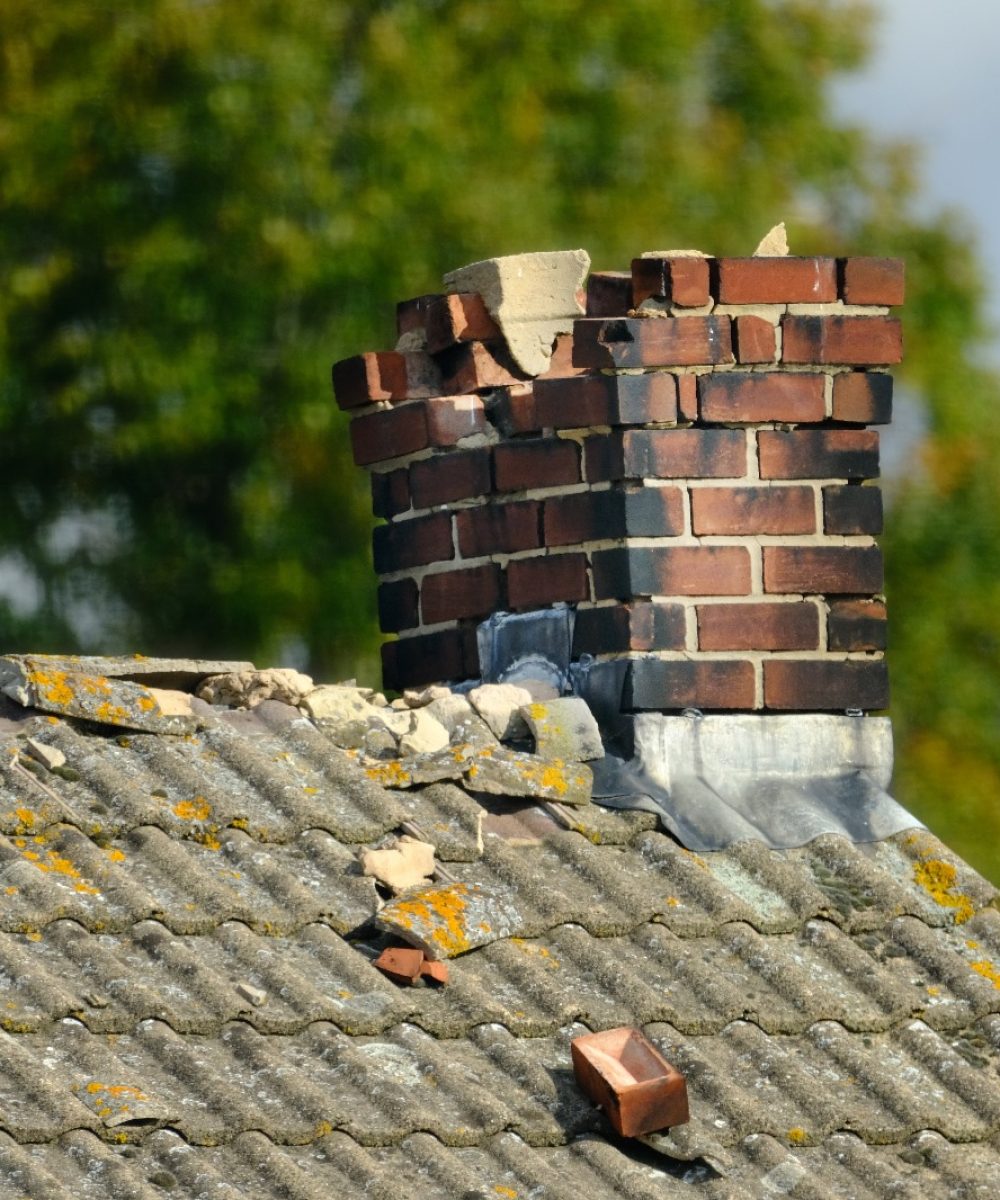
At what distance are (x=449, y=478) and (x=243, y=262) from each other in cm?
819

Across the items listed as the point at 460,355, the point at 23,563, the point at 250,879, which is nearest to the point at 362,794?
the point at 250,879

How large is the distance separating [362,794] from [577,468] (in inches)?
41.3

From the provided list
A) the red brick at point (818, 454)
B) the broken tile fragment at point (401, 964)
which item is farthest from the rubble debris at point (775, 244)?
the broken tile fragment at point (401, 964)

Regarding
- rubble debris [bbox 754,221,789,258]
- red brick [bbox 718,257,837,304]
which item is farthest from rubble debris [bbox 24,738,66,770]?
rubble debris [bbox 754,221,789,258]

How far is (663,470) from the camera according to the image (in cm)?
524

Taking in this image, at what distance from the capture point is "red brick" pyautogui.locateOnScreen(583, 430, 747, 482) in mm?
5211

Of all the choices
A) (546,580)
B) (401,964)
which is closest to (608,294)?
(546,580)

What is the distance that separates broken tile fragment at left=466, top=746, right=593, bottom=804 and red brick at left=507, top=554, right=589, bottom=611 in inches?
20.9

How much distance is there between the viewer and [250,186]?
13508mm

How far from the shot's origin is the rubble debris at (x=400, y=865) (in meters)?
4.32

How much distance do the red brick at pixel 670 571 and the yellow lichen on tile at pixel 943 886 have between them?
2.53 feet

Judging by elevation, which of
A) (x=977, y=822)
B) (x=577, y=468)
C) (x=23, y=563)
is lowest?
(x=977, y=822)

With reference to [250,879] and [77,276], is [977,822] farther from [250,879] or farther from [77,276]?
[250,879]

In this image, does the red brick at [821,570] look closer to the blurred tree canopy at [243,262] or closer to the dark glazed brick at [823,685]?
the dark glazed brick at [823,685]
